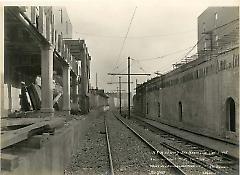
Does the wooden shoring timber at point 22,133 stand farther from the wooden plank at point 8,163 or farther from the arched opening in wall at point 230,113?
the arched opening in wall at point 230,113

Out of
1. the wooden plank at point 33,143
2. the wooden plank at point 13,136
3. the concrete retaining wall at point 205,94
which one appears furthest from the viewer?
the concrete retaining wall at point 205,94

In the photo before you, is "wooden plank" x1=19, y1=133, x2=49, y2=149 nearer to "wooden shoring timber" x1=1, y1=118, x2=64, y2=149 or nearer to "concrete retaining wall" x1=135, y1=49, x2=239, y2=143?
"wooden shoring timber" x1=1, y1=118, x2=64, y2=149

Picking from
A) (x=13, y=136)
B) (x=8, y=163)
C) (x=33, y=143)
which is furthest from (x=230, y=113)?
(x=8, y=163)

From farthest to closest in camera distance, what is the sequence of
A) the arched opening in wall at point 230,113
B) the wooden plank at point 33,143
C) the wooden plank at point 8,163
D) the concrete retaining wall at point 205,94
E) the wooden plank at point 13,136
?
the arched opening in wall at point 230,113 < the concrete retaining wall at point 205,94 < the wooden plank at point 33,143 < the wooden plank at point 13,136 < the wooden plank at point 8,163

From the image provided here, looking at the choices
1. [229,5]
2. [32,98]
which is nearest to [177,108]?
[32,98]

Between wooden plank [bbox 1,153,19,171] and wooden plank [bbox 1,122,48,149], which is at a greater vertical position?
wooden plank [bbox 1,122,48,149]

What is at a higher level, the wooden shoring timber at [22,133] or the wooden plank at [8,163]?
the wooden shoring timber at [22,133]

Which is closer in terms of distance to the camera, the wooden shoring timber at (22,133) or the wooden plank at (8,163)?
the wooden plank at (8,163)

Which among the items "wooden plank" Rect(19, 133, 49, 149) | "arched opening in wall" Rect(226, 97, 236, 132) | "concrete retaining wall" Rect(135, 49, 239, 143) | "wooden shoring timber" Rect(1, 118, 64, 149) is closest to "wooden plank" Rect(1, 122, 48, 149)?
"wooden shoring timber" Rect(1, 118, 64, 149)

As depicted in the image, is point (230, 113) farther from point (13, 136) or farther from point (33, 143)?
point (13, 136)

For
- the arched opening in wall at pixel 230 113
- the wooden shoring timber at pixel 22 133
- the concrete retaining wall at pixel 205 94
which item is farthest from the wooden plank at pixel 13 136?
the arched opening in wall at pixel 230 113

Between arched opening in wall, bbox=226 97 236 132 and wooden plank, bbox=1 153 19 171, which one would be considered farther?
arched opening in wall, bbox=226 97 236 132

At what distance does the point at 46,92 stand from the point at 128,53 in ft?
21.8

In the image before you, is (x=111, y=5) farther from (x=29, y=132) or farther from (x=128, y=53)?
(x=29, y=132)
